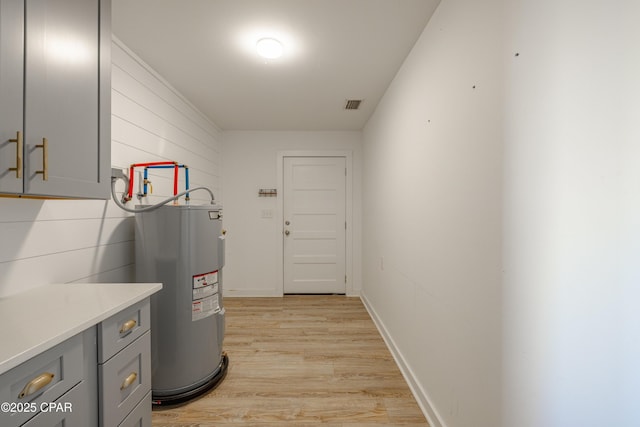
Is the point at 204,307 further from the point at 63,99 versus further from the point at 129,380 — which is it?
the point at 63,99

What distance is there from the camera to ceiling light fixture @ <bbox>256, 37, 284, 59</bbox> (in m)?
1.72

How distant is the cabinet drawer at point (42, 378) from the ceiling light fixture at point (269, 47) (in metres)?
1.85

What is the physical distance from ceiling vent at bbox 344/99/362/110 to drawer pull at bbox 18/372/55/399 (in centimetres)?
281

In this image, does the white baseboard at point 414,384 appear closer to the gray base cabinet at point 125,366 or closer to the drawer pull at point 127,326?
the gray base cabinet at point 125,366

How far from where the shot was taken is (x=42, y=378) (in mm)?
734

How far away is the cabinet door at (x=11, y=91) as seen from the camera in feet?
2.68

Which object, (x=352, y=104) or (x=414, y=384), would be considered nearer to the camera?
(x=414, y=384)

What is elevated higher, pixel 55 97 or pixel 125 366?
pixel 55 97

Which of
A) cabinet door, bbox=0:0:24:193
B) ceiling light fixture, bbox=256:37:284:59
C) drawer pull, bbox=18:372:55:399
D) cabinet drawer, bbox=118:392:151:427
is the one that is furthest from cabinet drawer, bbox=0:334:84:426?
ceiling light fixture, bbox=256:37:284:59

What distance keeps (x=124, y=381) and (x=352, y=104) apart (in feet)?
9.32

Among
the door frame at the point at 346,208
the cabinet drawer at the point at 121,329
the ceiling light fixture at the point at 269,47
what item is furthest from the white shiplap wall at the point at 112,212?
the door frame at the point at 346,208

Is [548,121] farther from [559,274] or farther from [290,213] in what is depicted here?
[290,213]

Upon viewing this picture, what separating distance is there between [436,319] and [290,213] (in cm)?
261

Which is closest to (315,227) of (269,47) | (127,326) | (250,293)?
(250,293)
